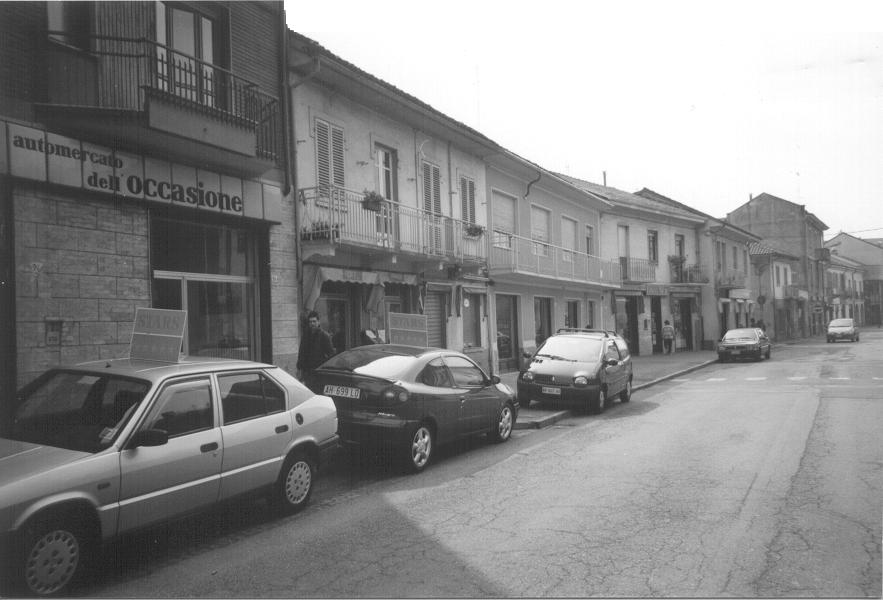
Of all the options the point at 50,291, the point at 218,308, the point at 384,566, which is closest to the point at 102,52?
the point at 50,291

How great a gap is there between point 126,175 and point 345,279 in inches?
191

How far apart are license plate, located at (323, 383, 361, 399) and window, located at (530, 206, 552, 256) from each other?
600 inches

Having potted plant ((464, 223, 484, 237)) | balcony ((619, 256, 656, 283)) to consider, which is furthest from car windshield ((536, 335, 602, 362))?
balcony ((619, 256, 656, 283))

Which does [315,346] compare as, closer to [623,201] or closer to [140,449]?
[140,449]

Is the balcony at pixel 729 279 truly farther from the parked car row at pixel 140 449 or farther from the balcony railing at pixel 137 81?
the parked car row at pixel 140 449

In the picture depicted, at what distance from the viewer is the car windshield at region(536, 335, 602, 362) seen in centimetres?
1364

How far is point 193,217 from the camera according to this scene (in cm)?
1076

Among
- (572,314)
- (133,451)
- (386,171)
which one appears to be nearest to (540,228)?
(572,314)

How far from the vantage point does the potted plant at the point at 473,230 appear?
18.2m

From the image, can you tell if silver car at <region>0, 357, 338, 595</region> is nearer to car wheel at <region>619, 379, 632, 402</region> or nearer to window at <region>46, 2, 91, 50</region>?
window at <region>46, 2, 91, 50</region>

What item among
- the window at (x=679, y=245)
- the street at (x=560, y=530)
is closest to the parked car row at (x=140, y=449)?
the street at (x=560, y=530)

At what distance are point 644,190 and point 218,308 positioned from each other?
36662 millimetres

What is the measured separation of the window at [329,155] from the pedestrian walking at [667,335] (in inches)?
893

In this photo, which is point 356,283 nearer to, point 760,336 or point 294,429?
point 294,429
